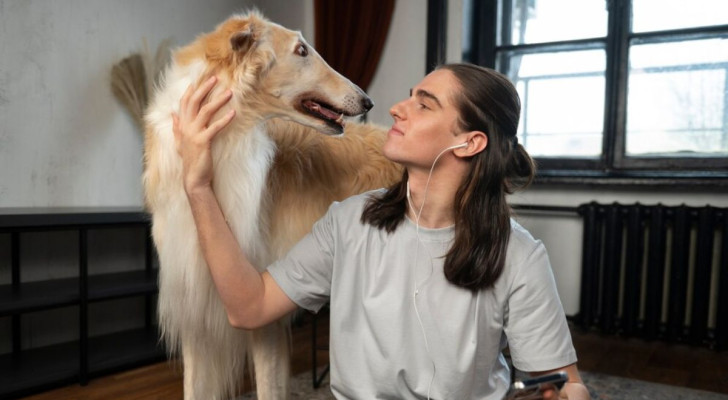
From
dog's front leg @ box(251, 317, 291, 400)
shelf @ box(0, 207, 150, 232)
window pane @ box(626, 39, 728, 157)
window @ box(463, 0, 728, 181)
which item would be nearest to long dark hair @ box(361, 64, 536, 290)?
dog's front leg @ box(251, 317, 291, 400)

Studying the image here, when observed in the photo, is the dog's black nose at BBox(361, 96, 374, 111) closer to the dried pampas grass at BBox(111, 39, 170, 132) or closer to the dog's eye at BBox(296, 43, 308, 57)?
the dog's eye at BBox(296, 43, 308, 57)

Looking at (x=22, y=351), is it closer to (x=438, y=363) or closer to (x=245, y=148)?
(x=245, y=148)

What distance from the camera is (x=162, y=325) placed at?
4.79 feet

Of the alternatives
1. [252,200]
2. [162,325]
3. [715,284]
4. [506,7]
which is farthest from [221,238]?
[506,7]

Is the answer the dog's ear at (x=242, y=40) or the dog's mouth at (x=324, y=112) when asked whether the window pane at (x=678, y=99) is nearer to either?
the dog's mouth at (x=324, y=112)

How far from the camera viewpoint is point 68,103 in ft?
8.51

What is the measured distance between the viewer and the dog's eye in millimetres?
1359

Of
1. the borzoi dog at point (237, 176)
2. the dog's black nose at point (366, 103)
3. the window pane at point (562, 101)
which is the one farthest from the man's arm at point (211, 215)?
the window pane at point (562, 101)

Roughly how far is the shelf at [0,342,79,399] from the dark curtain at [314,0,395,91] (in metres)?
2.23

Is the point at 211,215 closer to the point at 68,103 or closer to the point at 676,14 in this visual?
the point at 68,103

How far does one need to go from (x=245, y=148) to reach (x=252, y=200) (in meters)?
0.12

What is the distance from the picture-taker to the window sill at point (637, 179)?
2.82m

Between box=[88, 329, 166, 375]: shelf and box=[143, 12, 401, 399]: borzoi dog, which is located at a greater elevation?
box=[143, 12, 401, 399]: borzoi dog

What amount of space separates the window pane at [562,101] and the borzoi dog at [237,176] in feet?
7.51
